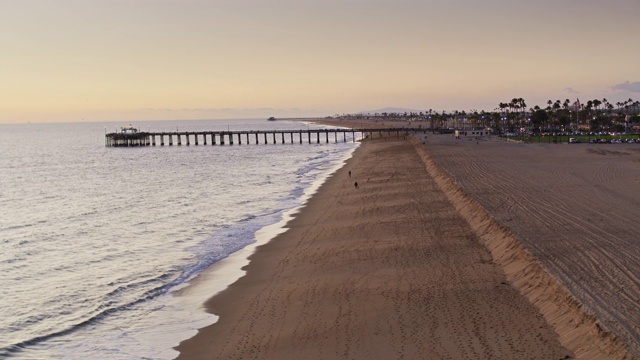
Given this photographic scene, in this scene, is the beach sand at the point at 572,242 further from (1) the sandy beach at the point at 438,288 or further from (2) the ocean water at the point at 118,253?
(2) the ocean water at the point at 118,253

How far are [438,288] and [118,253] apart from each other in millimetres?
12776

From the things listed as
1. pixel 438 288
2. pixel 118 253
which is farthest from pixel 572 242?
pixel 118 253

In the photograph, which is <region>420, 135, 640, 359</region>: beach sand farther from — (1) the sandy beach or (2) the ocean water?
(2) the ocean water

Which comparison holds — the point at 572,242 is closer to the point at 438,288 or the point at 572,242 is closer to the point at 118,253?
the point at 438,288

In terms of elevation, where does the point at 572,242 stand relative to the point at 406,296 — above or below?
above

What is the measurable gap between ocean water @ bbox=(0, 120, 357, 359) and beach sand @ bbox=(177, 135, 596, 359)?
1.65 meters

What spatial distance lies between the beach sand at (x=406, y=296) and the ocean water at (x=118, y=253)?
1646mm

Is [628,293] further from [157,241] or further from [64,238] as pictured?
[64,238]

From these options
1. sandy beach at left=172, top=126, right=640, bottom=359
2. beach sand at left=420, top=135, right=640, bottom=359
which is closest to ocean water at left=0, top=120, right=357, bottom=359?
sandy beach at left=172, top=126, right=640, bottom=359

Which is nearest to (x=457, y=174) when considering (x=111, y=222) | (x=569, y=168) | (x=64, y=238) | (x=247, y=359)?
(x=569, y=168)

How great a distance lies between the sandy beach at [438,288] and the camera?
11430 mm

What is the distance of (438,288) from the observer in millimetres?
15188

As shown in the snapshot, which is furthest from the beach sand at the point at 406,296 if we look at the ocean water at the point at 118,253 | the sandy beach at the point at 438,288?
the ocean water at the point at 118,253

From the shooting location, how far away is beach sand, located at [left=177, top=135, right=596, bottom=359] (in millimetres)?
11484
